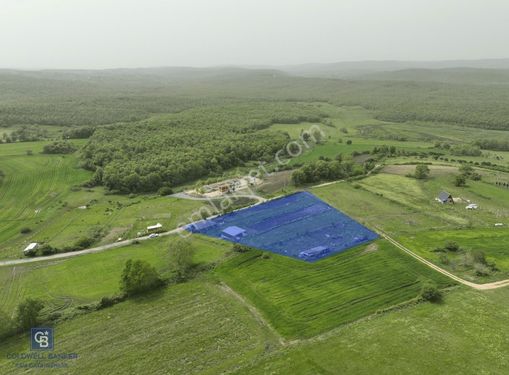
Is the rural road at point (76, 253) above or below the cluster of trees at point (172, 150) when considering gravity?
below

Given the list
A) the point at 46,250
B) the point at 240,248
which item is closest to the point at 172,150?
the point at 46,250

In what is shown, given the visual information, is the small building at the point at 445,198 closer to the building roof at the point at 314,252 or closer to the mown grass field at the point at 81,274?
the building roof at the point at 314,252

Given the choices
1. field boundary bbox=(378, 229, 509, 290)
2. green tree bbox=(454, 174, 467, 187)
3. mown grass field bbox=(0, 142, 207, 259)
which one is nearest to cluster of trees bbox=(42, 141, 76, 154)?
mown grass field bbox=(0, 142, 207, 259)

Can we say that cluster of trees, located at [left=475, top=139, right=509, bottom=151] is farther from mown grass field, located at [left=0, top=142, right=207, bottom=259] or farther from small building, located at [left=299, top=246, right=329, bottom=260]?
mown grass field, located at [left=0, top=142, right=207, bottom=259]

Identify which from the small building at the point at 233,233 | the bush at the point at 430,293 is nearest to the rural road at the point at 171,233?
the bush at the point at 430,293

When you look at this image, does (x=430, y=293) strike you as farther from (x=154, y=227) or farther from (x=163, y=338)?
(x=154, y=227)

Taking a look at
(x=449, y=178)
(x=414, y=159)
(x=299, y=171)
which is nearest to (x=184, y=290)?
(x=299, y=171)
